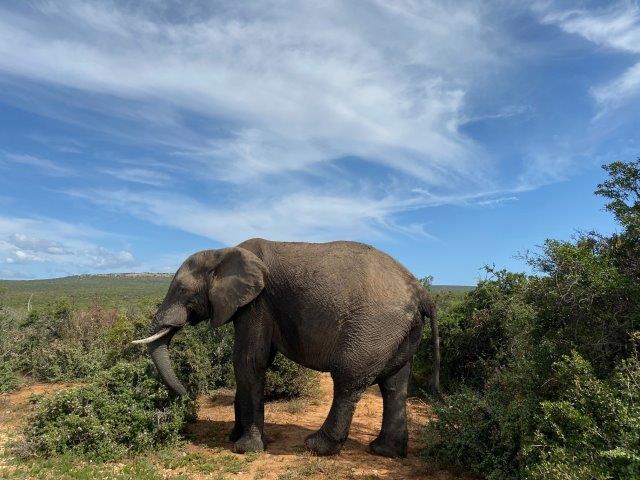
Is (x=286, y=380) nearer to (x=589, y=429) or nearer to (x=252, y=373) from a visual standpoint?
(x=252, y=373)

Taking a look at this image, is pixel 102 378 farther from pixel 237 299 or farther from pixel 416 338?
pixel 416 338

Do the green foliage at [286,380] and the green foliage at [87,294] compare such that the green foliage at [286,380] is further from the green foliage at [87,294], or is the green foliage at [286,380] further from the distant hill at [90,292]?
the green foliage at [87,294]

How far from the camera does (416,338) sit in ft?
27.5

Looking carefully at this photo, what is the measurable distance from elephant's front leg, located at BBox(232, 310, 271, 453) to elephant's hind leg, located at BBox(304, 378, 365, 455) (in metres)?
0.96

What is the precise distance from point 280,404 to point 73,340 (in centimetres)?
871

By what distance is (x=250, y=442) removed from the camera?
27.1ft

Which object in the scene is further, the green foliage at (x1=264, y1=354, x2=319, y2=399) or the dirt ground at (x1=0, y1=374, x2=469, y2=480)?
the green foliage at (x1=264, y1=354, x2=319, y2=399)

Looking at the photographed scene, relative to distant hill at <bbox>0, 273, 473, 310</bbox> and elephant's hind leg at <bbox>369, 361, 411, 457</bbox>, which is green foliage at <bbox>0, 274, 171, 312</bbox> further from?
elephant's hind leg at <bbox>369, 361, 411, 457</bbox>

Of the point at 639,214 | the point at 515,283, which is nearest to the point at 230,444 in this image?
the point at 639,214

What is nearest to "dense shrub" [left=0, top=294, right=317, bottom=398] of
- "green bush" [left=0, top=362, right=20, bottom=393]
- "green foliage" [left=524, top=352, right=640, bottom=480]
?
"green bush" [left=0, top=362, right=20, bottom=393]

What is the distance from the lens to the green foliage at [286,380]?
12.1 metres

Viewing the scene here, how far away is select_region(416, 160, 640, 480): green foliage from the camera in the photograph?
5.00m

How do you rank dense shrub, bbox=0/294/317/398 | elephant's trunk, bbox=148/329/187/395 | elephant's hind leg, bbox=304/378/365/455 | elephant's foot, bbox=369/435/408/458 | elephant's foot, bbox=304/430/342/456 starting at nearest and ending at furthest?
elephant's hind leg, bbox=304/378/365/455 → elephant's foot, bbox=304/430/342/456 → elephant's foot, bbox=369/435/408/458 → elephant's trunk, bbox=148/329/187/395 → dense shrub, bbox=0/294/317/398

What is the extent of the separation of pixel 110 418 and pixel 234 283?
291 cm
